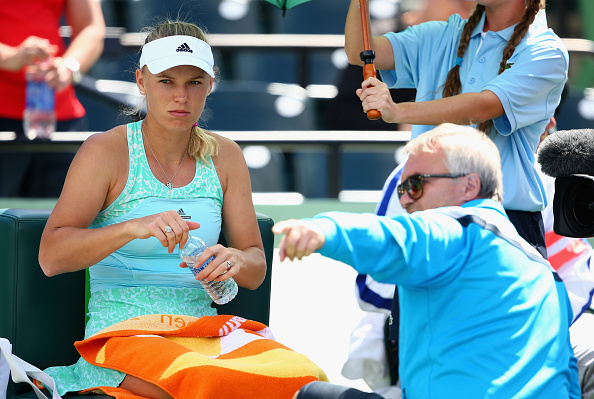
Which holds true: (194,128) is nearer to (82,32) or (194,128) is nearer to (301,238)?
(301,238)

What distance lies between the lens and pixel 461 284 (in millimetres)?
1480

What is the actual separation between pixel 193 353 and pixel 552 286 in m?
0.82

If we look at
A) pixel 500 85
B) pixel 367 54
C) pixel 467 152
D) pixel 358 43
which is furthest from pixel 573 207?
pixel 358 43

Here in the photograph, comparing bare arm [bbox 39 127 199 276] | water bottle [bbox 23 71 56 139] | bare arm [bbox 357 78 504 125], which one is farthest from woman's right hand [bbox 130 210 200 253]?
water bottle [bbox 23 71 56 139]

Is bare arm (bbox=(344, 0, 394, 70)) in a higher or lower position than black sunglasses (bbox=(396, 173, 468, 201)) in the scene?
higher

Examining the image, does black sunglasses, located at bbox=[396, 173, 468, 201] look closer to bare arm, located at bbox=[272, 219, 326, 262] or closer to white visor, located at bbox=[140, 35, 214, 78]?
bare arm, located at bbox=[272, 219, 326, 262]

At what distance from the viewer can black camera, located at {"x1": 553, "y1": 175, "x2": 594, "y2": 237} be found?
1957 mm

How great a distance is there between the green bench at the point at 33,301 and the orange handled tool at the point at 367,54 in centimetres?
90

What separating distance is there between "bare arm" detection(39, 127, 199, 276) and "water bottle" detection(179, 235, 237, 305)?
0.11m

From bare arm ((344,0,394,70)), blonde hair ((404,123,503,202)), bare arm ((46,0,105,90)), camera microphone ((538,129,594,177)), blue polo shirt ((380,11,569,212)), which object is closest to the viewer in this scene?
blonde hair ((404,123,503,202))

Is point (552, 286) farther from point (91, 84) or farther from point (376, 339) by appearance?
point (91, 84)

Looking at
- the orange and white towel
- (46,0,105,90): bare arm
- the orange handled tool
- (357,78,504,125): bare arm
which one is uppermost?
(46,0,105,90): bare arm

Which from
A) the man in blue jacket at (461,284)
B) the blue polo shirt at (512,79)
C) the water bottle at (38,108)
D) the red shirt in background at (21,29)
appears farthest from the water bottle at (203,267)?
the red shirt in background at (21,29)

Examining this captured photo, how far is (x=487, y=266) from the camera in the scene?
1483mm
